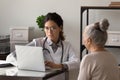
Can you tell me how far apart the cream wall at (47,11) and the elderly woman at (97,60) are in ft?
6.19

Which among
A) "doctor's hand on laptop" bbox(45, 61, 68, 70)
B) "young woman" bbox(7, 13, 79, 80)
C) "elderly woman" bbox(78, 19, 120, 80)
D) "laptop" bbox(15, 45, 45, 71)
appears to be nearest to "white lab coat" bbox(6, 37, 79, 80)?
"young woman" bbox(7, 13, 79, 80)

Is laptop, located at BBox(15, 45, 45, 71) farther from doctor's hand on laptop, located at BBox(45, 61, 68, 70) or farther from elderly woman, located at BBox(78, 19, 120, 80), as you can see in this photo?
elderly woman, located at BBox(78, 19, 120, 80)

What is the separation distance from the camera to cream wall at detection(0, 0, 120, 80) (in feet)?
12.4

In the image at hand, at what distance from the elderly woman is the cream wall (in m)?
1.89

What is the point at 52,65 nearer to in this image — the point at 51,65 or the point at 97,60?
the point at 51,65

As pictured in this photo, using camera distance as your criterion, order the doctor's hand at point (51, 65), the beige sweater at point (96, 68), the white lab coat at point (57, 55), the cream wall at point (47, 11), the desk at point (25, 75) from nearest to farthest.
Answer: the beige sweater at point (96, 68) → the desk at point (25, 75) → the doctor's hand at point (51, 65) → the white lab coat at point (57, 55) → the cream wall at point (47, 11)

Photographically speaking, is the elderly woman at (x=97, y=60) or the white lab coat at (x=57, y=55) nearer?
the elderly woman at (x=97, y=60)

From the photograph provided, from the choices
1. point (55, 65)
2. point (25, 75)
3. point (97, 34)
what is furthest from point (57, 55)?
point (97, 34)

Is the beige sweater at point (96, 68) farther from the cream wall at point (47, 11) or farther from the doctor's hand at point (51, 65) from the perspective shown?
the cream wall at point (47, 11)

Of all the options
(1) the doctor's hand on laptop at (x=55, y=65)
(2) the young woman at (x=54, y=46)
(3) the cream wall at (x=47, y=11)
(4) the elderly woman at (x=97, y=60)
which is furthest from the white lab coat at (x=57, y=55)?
(3) the cream wall at (x=47, y=11)

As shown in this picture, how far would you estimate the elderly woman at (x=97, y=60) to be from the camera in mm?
1834

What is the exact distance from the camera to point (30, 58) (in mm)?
2289

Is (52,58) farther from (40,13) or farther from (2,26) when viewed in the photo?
(2,26)

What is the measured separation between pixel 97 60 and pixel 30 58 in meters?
0.66
